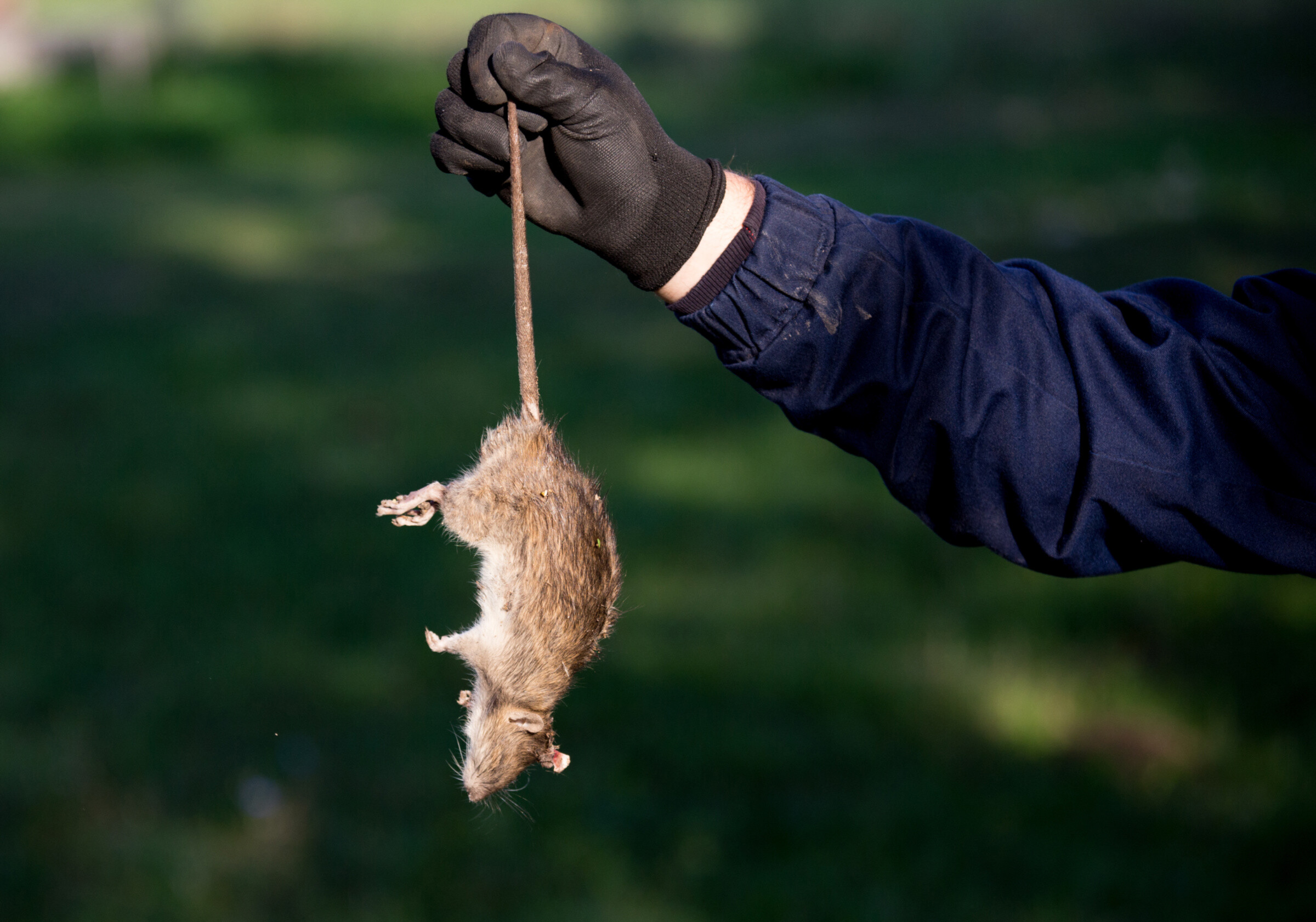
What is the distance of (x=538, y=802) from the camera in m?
5.01

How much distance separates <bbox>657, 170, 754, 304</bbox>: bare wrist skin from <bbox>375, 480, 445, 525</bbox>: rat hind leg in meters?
0.61

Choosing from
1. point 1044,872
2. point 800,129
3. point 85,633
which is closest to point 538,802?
point 1044,872

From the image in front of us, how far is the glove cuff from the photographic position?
229 cm

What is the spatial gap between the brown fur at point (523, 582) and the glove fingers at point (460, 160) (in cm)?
52

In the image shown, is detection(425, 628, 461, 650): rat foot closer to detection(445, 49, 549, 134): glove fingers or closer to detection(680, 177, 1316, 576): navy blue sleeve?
detection(680, 177, 1316, 576): navy blue sleeve

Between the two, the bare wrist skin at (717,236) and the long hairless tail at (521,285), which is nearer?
the long hairless tail at (521,285)

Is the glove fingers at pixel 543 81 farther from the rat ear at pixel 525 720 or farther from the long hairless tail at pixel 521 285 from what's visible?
the rat ear at pixel 525 720

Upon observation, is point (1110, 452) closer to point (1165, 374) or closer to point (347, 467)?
point (1165, 374)

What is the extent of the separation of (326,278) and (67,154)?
23.0ft

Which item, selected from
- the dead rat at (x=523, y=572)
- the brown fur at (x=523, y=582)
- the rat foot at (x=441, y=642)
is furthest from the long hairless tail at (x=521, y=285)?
the rat foot at (x=441, y=642)

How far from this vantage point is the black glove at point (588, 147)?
2.19 m

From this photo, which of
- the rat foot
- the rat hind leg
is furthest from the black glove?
the rat foot

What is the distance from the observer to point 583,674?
5625 mm

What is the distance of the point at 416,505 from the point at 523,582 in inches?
10.2
